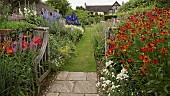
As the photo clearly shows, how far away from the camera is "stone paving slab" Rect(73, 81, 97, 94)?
13.1 ft

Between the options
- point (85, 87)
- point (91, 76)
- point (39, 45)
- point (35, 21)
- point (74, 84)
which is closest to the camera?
point (85, 87)

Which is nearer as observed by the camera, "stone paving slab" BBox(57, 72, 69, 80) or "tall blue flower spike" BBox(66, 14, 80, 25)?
"stone paving slab" BBox(57, 72, 69, 80)

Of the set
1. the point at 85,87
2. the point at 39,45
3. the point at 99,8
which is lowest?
the point at 85,87

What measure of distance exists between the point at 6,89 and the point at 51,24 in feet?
17.4

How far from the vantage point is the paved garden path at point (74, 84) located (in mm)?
3937

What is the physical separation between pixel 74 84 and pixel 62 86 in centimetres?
24

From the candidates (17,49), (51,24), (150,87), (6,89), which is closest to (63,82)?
(17,49)

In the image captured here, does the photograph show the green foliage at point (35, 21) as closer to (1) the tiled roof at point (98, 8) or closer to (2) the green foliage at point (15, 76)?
(2) the green foliage at point (15, 76)

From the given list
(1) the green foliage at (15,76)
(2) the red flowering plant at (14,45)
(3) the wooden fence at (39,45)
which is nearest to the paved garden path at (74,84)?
(3) the wooden fence at (39,45)

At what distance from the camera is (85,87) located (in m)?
4.20

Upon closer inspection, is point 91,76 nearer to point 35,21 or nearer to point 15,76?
point 15,76

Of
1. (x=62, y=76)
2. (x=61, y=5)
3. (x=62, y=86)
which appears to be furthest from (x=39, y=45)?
(x=61, y=5)

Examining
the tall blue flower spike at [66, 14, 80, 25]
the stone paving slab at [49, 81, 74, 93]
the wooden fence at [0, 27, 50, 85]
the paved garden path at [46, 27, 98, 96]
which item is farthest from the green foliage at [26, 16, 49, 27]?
the tall blue flower spike at [66, 14, 80, 25]

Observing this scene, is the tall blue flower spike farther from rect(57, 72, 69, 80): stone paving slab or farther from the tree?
the tree
